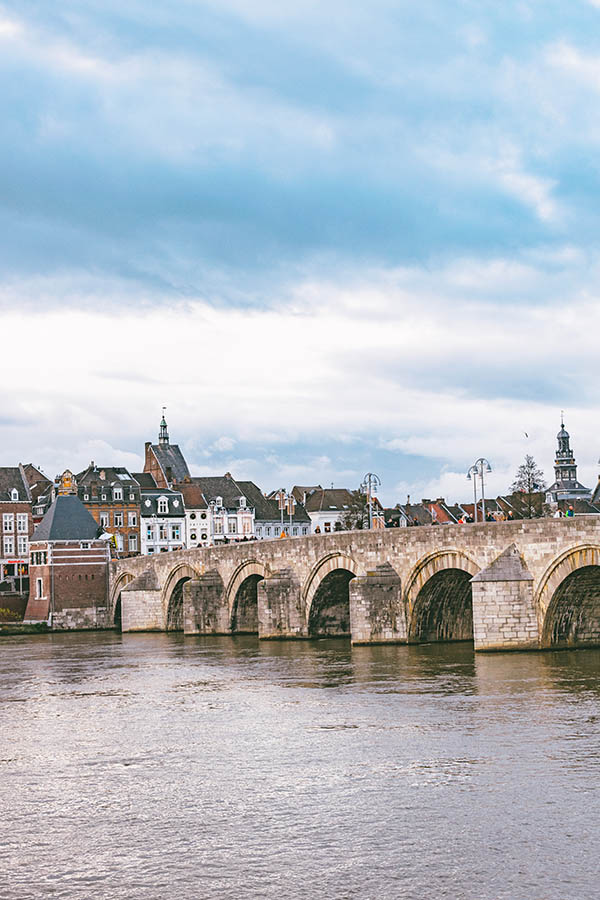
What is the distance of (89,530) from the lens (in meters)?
82.1

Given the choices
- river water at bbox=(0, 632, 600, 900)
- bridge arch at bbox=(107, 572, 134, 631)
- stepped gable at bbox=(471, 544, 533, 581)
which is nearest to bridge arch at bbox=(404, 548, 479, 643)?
stepped gable at bbox=(471, 544, 533, 581)

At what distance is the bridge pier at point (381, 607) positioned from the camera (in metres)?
41.2

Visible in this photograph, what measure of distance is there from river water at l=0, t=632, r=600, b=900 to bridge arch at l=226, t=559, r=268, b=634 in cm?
2195

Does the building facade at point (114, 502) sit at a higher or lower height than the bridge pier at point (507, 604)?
higher

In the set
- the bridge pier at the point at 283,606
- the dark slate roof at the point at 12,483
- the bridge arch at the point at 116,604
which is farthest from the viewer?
the dark slate roof at the point at 12,483

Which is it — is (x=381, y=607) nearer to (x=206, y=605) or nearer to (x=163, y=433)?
(x=206, y=605)

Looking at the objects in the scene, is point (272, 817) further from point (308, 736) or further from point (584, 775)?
point (308, 736)

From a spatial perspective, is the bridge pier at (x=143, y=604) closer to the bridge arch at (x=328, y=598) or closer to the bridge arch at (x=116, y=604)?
the bridge arch at (x=116, y=604)

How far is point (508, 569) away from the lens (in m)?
35.0

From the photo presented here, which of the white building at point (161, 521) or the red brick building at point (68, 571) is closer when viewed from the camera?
the red brick building at point (68, 571)

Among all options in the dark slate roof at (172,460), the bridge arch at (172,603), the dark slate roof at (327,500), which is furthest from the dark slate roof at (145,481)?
the bridge arch at (172,603)

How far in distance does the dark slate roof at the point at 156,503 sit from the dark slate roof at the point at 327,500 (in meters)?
18.3

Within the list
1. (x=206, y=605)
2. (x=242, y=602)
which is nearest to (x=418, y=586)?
(x=242, y=602)

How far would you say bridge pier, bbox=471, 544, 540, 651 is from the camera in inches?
1367
